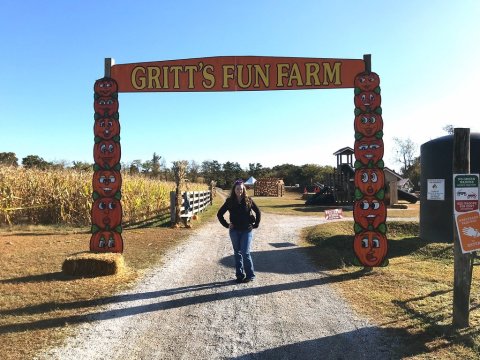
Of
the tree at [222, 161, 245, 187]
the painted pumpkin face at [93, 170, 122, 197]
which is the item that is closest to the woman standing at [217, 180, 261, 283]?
the painted pumpkin face at [93, 170, 122, 197]

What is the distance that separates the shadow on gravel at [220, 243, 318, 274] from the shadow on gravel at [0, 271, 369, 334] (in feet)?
3.05

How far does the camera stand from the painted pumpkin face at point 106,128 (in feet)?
26.9

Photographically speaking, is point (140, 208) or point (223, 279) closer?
point (223, 279)

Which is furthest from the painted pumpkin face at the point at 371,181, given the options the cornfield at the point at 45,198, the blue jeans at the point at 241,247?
the cornfield at the point at 45,198

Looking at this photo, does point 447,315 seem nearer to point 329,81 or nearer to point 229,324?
point 229,324

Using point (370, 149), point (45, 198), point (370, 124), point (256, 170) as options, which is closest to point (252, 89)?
point (370, 124)

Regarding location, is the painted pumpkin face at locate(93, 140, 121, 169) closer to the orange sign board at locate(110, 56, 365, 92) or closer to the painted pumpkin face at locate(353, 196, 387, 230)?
the orange sign board at locate(110, 56, 365, 92)

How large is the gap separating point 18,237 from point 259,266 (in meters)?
8.30

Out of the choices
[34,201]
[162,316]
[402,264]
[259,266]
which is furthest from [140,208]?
[162,316]

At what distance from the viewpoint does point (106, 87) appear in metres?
8.20

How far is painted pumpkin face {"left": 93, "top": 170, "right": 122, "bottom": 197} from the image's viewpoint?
8250mm

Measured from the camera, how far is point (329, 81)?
8039 mm

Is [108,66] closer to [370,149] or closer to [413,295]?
Result: [370,149]

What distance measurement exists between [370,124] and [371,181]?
3.58 feet
